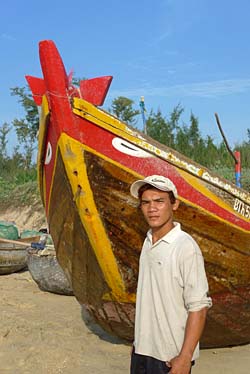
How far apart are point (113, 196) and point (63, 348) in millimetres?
1641

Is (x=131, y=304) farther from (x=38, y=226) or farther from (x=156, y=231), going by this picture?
(x=38, y=226)

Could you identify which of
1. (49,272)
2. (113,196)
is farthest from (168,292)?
(49,272)

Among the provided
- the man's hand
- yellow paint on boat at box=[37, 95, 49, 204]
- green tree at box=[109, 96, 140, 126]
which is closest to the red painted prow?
yellow paint on boat at box=[37, 95, 49, 204]

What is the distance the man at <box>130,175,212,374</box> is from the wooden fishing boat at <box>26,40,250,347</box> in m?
1.15

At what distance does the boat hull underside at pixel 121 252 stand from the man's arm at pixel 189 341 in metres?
1.48

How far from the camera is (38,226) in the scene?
13586 millimetres

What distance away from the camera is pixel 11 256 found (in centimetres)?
790

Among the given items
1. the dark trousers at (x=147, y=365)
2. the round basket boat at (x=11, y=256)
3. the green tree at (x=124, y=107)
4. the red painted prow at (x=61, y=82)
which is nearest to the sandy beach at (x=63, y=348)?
the dark trousers at (x=147, y=365)

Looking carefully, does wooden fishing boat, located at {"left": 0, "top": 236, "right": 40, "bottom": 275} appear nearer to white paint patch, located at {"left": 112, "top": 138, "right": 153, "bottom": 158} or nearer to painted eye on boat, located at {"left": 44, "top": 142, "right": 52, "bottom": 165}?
painted eye on boat, located at {"left": 44, "top": 142, "right": 52, "bottom": 165}

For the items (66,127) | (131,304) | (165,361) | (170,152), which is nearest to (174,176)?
(170,152)

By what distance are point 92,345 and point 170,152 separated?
6.56 ft

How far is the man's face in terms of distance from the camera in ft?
7.25

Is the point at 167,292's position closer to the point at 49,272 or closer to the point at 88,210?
the point at 88,210

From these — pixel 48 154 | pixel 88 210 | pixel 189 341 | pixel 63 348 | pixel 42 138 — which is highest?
pixel 42 138
